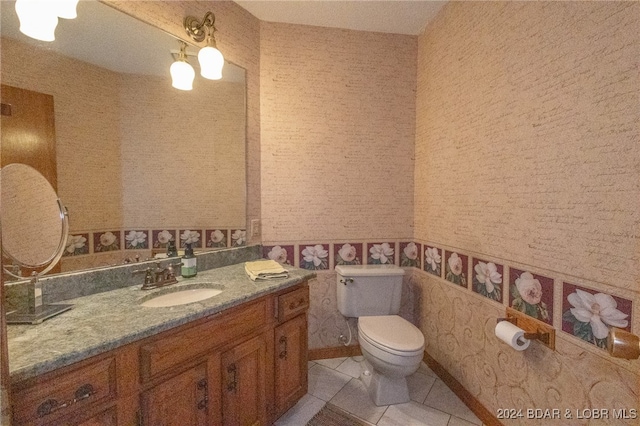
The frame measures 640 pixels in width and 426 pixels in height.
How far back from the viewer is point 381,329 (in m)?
1.72

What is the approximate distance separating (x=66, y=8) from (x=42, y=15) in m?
0.11

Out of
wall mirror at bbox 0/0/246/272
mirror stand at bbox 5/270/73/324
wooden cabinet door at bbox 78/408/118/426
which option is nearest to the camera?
wooden cabinet door at bbox 78/408/118/426

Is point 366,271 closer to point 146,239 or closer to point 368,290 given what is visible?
point 368,290

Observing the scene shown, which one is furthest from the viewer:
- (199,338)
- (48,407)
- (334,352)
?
(334,352)

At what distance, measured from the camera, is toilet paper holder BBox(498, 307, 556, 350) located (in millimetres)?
1210

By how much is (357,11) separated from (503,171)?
1449 mm

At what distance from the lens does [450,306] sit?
187cm

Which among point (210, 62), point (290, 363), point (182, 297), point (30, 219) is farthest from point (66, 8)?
point (290, 363)

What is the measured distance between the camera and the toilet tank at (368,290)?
201 centimetres

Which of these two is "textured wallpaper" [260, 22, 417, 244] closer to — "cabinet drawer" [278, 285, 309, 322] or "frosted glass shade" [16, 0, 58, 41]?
"cabinet drawer" [278, 285, 309, 322]

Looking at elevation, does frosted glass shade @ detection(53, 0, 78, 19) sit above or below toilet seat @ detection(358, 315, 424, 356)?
above

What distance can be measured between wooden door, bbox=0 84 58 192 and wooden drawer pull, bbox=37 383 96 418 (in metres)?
0.86

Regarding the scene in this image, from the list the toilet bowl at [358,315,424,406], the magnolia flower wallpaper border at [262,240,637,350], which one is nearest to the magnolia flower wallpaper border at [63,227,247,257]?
the magnolia flower wallpaper border at [262,240,637,350]

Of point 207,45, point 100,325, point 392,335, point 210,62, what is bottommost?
point 392,335
